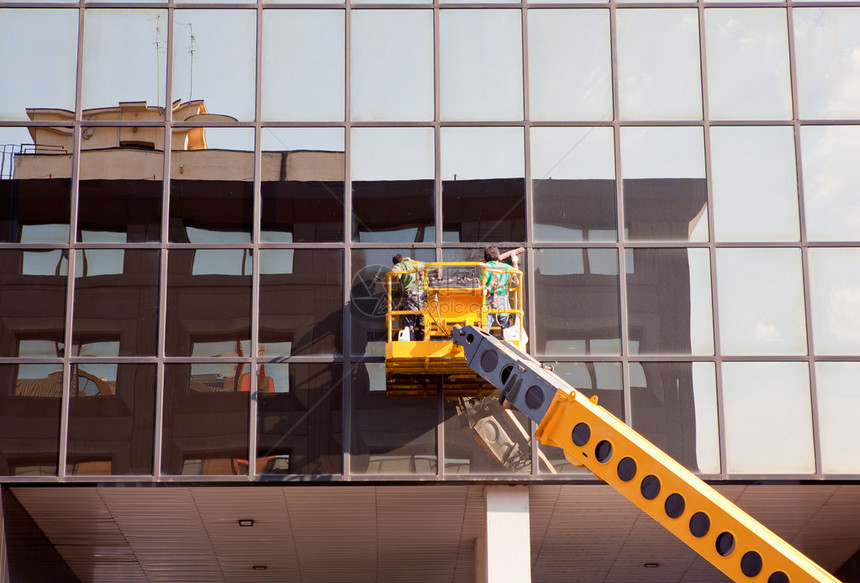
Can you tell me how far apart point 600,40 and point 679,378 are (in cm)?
730

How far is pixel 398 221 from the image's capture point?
73.8 feet

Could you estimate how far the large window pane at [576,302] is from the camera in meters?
22.1

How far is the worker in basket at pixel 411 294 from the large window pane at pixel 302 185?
1.92 m

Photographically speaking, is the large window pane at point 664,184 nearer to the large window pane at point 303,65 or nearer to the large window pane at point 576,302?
the large window pane at point 576,302

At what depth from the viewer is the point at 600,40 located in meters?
23.3

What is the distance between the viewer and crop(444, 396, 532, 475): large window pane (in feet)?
71.3

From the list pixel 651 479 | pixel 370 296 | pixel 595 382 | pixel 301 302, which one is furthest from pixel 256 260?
pixel 651 479

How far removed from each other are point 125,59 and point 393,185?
6.32m

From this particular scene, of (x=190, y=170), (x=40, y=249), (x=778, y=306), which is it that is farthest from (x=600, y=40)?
(x=40, y=249)

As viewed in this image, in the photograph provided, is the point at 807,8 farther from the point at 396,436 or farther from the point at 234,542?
the point at 234,542

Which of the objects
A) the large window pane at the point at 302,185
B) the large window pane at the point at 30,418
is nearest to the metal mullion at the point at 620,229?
the large window pane at the point at 302,185

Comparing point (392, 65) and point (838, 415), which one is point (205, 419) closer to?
point (392, 65)

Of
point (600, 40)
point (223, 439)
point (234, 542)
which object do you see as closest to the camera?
point (223, 439)

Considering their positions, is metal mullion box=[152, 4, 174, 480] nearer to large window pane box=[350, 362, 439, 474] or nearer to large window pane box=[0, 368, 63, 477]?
large window pane box=[0, 368, 63, 477]
